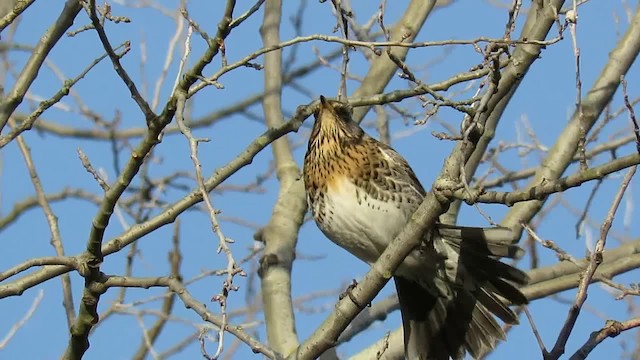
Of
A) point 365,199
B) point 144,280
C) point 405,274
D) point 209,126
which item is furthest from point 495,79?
point 209,126

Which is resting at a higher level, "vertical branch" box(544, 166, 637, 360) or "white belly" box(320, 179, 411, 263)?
"white belly" box(320, 179, 411, 263)

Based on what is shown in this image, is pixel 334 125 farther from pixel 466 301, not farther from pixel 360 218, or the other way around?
pixel 466 301

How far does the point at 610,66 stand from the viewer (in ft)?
22.8

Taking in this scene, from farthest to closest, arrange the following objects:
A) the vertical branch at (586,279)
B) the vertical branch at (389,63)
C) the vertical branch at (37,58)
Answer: the vertical branch at (389,63)
the vertical branch at (37,58)
the vertical branch at (586,279)

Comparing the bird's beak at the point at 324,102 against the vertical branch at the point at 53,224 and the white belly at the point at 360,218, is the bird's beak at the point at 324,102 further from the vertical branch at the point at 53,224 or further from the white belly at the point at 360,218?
the vertical branch at the point at 53,224

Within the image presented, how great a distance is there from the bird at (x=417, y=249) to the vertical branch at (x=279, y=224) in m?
0.44

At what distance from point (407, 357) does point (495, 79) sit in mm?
2593

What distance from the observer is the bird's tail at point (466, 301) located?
5.99 m

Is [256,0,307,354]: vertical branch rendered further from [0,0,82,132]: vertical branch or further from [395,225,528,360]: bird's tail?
[0,0,82,132]: vertical branch

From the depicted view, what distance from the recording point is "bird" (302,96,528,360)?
5.97 m

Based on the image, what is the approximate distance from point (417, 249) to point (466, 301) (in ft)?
2.07

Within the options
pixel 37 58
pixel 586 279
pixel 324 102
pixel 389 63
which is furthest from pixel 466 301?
pixel 37 58

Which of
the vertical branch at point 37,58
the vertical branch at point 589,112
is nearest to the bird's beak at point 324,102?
the vertical branch at point 589,112

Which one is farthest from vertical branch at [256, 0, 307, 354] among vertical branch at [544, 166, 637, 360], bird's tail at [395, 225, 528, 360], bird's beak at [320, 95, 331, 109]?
vertical branch at [544, 166, 637, 360]
